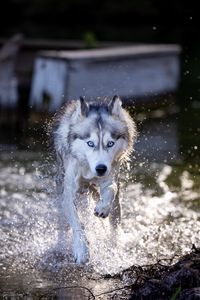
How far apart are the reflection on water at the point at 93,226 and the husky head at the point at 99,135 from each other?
0.81 m

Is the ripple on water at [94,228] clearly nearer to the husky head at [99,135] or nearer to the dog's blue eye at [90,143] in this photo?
the husky head at [99,135]

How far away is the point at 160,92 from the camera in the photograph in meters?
17.9

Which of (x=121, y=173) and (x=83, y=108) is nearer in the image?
(x=83, y=108)

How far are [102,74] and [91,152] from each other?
9488 millimetres

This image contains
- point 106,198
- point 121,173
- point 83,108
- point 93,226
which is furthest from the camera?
point 121,173

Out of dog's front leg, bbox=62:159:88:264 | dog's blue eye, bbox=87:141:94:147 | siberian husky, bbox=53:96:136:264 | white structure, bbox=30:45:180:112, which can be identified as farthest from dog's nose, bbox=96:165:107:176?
white structure, bbox=30:45:180:112

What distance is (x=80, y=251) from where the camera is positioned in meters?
7.14

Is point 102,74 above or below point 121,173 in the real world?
above

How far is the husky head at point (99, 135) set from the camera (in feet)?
23.5

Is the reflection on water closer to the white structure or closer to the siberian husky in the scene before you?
the siberian husky

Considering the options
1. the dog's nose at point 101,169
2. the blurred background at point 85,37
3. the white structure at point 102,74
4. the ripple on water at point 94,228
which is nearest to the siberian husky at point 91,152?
the dog's nose at point 101,169

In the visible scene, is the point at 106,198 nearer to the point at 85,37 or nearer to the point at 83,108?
the point at 83,108

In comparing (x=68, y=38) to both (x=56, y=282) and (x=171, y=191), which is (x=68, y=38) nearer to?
(x=171, y=191)

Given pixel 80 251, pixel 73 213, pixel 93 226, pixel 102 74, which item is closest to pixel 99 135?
pixel 73 213
